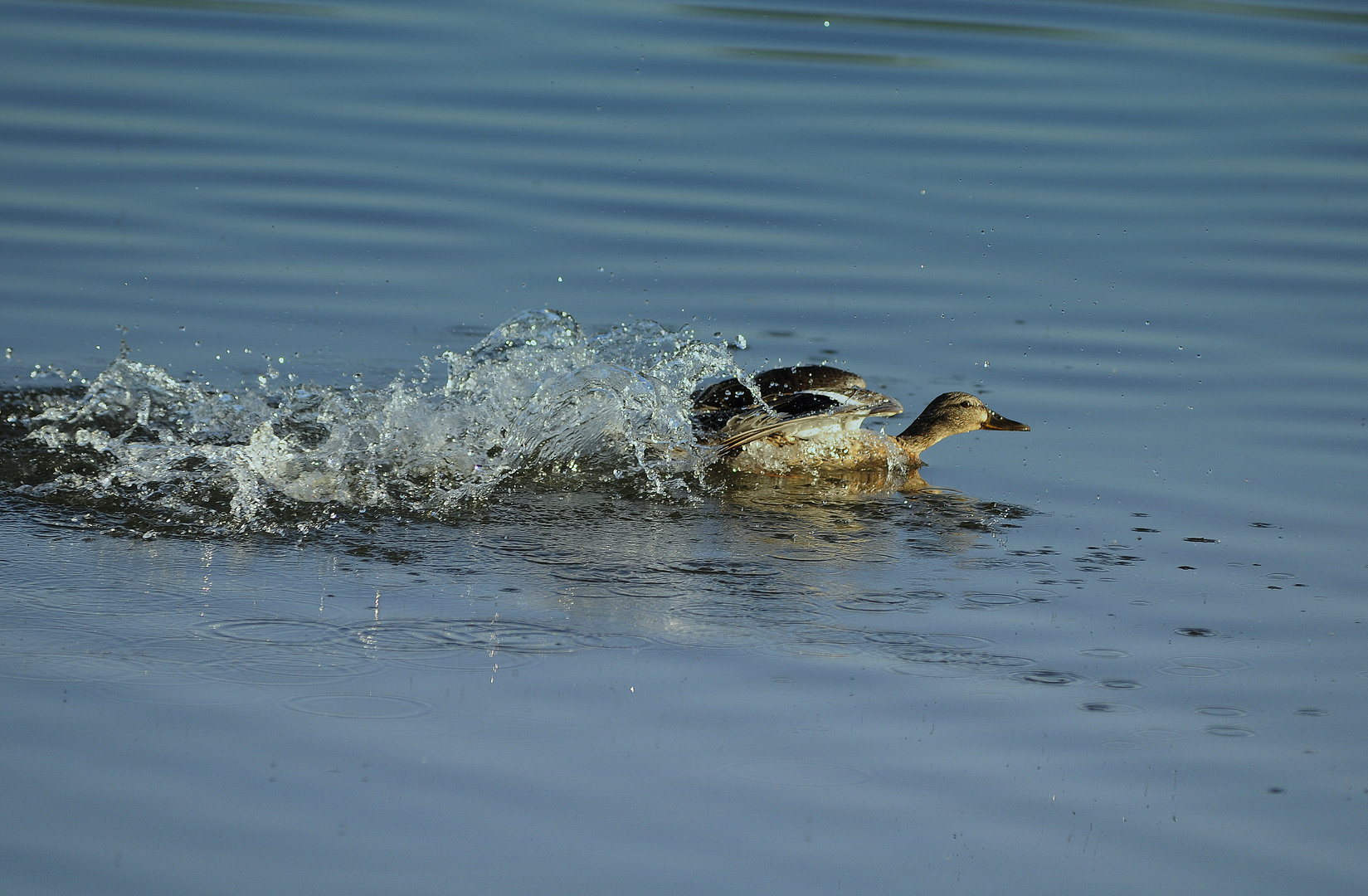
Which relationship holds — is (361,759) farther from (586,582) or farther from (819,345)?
(819,345)

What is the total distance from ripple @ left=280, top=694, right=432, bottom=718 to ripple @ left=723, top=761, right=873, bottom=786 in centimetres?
89

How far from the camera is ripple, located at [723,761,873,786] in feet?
13.1

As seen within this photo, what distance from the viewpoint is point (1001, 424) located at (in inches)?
306

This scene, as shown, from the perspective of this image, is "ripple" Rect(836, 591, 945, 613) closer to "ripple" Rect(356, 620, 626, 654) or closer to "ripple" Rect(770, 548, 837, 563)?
"ripple" Rect(770, 548, 837, 563)

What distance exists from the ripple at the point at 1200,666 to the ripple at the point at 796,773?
52.8 inches

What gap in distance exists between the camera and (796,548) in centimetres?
605

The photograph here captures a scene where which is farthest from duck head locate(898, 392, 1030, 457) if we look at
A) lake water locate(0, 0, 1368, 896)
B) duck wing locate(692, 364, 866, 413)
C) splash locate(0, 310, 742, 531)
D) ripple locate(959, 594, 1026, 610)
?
ripple locate(959, 594, 1026, 610)

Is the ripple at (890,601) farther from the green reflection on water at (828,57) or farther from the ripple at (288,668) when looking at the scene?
the green reflection on water at (828,57)

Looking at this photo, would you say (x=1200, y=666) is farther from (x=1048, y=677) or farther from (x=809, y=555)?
(x=809, y=555)

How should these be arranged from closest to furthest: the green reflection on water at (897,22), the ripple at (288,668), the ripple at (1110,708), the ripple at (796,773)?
the ripple at (796,773)
the ripple at (288,668)
the ripple at (1110,708)
the green reflection on water at (897,22)

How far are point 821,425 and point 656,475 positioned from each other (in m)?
1.17

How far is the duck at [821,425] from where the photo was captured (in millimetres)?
7578

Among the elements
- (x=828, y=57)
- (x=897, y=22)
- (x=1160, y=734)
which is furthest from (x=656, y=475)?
(x=897, y=22)

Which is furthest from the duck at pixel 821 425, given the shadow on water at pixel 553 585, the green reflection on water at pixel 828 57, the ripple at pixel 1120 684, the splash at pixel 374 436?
the green reflection on water at pixel 828 57
